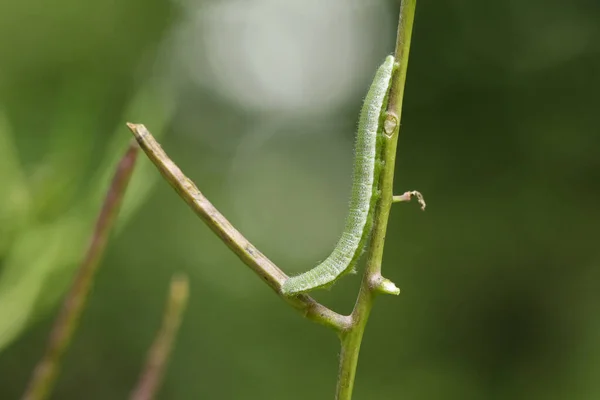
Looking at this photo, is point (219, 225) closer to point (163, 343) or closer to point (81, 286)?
point (81, 286)

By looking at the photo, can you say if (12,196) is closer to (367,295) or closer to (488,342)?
(367,295)

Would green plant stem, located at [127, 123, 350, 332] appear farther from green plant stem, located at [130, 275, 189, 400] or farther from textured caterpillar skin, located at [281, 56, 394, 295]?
green plant stem, located at [130, 275, 189, 400]

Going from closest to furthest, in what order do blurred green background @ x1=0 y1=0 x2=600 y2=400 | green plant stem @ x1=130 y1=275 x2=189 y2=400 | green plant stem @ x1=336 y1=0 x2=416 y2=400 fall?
green plant stem @ x1=336 y1=0 x2=416 y2=400
green plant stem @ x1=130 y1=275 x2=189 y2=400
blurred green background @ x1=0 y1=0 x2=600 y2=400

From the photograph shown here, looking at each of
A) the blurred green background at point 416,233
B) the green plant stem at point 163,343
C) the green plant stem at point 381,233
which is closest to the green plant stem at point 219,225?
the green plant stem at point 381,233

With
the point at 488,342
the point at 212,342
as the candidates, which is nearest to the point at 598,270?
the point at 488,342

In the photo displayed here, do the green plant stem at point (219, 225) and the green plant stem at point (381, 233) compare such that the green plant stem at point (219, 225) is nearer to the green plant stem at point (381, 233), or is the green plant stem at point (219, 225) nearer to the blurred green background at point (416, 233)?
the green plant stem at point (381, 233)

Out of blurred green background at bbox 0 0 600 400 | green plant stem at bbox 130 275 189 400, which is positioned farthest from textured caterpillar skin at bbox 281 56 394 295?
blurred green background at bbox 0 0 600 400

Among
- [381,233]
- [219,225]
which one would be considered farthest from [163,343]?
[381,233]
